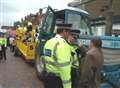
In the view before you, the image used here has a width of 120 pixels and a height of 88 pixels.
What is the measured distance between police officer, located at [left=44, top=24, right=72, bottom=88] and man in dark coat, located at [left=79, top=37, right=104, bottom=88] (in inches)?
32.1

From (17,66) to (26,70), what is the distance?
5.58 ft

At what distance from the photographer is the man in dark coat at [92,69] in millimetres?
7177

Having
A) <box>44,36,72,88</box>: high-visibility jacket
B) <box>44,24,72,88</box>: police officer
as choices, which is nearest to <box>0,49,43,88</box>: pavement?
<box>44,24,72,88</box>: police officer

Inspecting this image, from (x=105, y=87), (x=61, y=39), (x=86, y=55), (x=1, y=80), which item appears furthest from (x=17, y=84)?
(x=61, y=39)

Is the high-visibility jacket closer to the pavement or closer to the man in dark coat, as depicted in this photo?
the man in dark coat

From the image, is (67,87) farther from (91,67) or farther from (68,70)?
(91,67)

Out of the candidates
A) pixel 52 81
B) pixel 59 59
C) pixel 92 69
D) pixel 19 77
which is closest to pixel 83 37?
pixel 92 69

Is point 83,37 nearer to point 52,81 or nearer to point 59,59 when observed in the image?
point 52,81

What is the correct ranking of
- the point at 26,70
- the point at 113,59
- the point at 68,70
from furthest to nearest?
1. the point at 26,70
2. the point at 113,59
3. the point at 68,70

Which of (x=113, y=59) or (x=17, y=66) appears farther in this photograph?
(x=17, y=66)

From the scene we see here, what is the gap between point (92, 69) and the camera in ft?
23.6

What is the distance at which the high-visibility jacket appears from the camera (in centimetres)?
609

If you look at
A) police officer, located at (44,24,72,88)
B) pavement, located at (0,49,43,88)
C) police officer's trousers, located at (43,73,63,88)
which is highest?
police officer, located at (44,24,72,88)

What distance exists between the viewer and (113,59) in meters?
8.67
